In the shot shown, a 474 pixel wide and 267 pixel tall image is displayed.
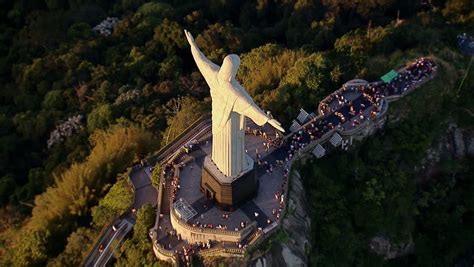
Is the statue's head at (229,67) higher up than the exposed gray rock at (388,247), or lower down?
higher up

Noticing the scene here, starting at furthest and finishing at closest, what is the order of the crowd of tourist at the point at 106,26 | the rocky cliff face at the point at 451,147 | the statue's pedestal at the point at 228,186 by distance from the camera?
the crowd of tourist at the point at 106,26 → the rocky cliff face at the point at 451,147 → the statue's pedestal at the point at 228,186

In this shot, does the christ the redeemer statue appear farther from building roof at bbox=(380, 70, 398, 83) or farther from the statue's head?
building roof at bbox=(380, 70, 398, 83)

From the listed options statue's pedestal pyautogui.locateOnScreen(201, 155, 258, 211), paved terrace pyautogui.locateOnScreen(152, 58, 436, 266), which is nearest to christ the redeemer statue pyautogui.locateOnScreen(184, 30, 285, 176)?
statue's pedestal pyautogui.locateOnScreen(201, 155, 258, 211)

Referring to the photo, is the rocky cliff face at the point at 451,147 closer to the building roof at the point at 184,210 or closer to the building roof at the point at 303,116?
the building roof at the point at 303,116

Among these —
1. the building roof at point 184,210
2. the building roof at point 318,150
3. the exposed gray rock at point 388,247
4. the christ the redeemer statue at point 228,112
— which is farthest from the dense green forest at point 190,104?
the christ the redeemer statue at point 228,112

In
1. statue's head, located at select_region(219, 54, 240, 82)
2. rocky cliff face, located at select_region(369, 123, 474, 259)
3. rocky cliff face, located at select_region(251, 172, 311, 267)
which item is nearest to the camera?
statue's head, located at select_region(219, 54, 240, 82)

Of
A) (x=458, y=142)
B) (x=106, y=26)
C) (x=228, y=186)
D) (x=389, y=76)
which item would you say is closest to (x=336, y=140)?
(x=389, y=76)

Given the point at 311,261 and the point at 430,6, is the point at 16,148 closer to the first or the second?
the point at 311,261
